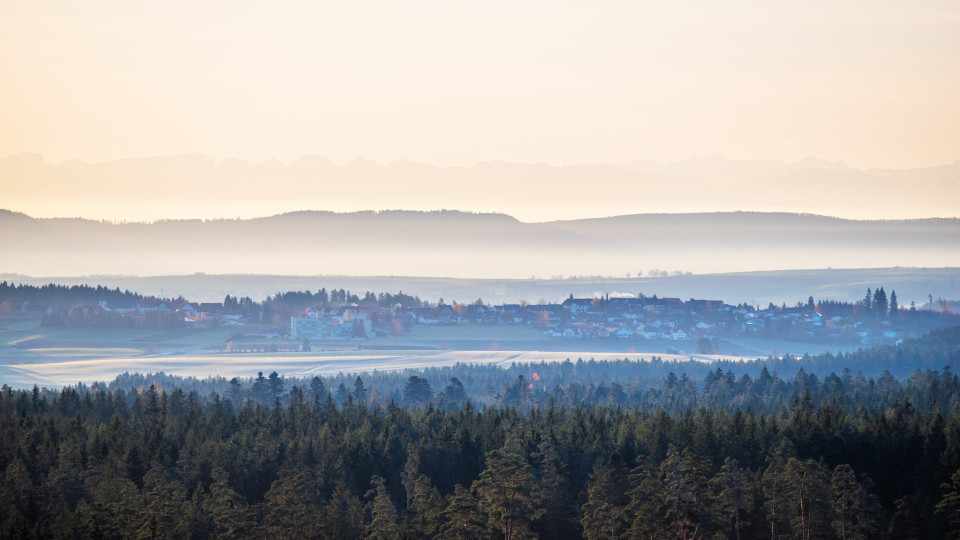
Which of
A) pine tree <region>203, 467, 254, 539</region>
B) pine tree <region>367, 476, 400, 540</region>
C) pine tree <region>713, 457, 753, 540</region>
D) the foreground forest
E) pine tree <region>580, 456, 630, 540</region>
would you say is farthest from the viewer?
pine tree <region>713, 457, 753, 540</region>

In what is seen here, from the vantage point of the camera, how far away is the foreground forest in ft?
349

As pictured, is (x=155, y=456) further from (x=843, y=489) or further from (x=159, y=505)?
(x=843, y=489)

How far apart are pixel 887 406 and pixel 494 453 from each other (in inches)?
2330

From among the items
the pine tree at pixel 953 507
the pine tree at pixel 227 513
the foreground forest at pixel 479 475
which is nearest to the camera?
the pine tree at pixel 953 507

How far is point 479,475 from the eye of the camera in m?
124

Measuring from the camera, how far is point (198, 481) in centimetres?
12181

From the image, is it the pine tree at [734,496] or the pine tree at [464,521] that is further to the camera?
the pine tree at [734,496]

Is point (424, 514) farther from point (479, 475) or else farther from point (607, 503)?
point (479, 475)

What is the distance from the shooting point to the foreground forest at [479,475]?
106 metres

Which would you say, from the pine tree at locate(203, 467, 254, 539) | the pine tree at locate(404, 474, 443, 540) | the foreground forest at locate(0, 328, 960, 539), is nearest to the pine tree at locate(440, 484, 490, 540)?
the foreground forest at locate(0, 328, 960, 539)

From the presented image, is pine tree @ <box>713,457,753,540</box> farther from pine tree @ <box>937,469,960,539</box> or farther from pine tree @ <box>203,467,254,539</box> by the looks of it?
pine tree @ <box>203,467,254,539</box>

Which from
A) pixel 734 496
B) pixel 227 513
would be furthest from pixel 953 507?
pixel 227 513

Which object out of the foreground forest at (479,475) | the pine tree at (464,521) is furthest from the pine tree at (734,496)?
the pine tree at (464,521)

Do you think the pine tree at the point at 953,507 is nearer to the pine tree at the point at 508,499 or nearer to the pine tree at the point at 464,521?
the pine tree at the point at 508,499
